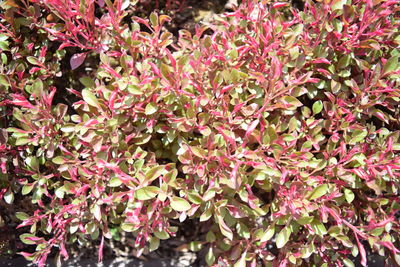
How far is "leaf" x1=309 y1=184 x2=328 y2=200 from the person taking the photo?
1.81 m

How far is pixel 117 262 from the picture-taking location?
9.25ft

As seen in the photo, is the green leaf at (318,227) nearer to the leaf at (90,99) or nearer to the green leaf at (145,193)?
the green leaf at (145,193)

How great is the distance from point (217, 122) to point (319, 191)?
57 centimetres

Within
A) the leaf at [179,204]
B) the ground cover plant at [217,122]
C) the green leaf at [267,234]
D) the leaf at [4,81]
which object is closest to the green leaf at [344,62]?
the ground cover plant at [217,122]

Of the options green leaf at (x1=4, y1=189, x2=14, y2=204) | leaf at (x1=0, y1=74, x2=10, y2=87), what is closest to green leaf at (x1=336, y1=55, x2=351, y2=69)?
leaf at (x1=0, y1=74, x2=10, y2=87)

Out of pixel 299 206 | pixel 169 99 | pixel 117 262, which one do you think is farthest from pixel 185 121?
pixel 117 262

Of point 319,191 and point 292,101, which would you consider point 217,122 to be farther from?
→ point 319,191

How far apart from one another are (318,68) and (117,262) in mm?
1921

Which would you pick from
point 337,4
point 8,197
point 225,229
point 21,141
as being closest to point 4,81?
point 21,141

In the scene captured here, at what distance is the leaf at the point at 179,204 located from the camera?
1.76m

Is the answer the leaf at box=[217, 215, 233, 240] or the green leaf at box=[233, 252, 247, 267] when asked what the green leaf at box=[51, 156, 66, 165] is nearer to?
the leaf at box=[217, 215, 233, 240]

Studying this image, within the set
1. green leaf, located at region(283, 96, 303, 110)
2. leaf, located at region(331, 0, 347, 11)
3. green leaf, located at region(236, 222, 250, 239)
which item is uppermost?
leaf, located at region(331, 0, 347, 11)

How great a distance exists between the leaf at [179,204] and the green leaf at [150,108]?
1.34 feet

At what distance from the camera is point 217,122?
6.06 ft
